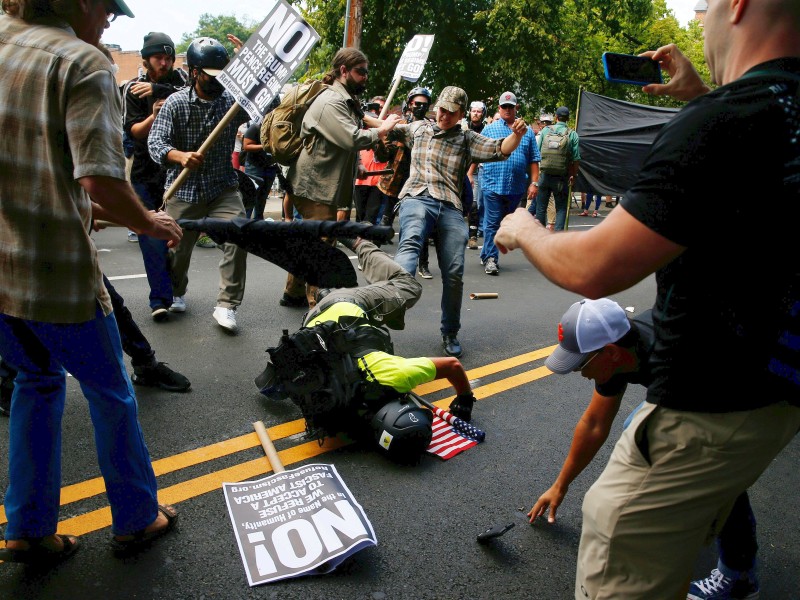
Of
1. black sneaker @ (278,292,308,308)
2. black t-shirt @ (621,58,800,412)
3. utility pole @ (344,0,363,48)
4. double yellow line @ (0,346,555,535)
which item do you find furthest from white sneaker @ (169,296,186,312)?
utility pole @ (344,0,363,48)

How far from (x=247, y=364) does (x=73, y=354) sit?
91.4 inches

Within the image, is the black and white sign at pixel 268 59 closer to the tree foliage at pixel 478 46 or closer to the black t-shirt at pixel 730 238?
the black t-shirt at pixel 730 238

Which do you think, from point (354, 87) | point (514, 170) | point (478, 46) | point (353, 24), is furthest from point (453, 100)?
point (478, 46)

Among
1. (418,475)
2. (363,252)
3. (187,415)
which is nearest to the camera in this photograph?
(418,475)

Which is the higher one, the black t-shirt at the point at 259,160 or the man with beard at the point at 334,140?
the man with beard at the point at 334,140

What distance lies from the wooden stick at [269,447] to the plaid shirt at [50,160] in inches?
48.3

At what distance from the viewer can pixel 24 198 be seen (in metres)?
1.99

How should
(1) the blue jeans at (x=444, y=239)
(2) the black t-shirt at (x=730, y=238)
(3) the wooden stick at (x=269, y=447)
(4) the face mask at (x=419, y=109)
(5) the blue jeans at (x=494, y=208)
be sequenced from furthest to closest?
1. (5) the blue jeans at (x=494, y=208)
2. (4) the face mask at (x=419, y=109)
3. (1) the blue jeans at (x=444, y=239)
4. (3) the wooden stick at (x=269, y=447)
5. (2) the black t-shirt at (x=730, y=238)

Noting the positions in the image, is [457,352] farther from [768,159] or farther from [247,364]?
[768,159]

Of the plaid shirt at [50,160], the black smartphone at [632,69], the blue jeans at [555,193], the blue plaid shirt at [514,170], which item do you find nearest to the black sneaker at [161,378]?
the plaid shirt at [50,160]

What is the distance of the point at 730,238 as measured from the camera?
4.00ft

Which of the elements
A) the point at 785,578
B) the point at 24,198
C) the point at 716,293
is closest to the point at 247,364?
the point at 24,198

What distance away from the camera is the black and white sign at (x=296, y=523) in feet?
7.77

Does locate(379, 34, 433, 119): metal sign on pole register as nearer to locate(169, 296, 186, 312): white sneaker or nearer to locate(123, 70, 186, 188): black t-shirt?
locate(123, 70, 186, 188): black t-shirt
